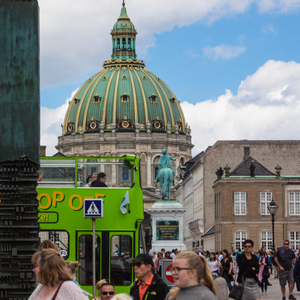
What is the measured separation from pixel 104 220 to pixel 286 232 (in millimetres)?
54121

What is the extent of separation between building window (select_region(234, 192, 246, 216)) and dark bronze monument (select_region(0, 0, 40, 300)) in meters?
61.7

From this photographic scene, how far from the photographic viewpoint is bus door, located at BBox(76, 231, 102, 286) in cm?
1889

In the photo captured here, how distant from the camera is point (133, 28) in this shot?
18788 centimetres

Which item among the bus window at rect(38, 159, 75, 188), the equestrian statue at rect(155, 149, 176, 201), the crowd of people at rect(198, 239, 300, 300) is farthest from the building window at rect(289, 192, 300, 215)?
the bus window at rect(38, 159, 75, 188)

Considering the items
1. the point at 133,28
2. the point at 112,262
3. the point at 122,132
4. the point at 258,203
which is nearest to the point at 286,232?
the point at 258,203

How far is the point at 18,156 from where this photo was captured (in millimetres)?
10297

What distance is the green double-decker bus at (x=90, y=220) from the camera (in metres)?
18.6

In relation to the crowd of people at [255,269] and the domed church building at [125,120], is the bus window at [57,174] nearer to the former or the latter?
the crowd of people at [255,269]

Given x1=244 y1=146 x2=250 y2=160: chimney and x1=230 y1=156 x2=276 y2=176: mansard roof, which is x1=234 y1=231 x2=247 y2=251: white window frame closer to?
x1=230 y1=156 x2=276 y2=176: mansard roof

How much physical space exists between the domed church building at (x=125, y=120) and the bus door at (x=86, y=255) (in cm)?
15054

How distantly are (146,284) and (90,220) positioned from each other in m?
8.99

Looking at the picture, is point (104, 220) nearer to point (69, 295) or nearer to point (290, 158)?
point (69, 295)

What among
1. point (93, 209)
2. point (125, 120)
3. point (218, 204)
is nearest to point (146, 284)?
point (93, 209)

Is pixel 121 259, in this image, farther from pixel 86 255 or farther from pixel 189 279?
pixel 189 279
